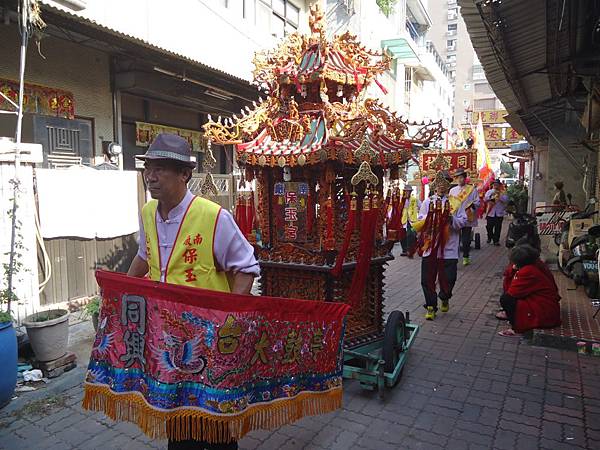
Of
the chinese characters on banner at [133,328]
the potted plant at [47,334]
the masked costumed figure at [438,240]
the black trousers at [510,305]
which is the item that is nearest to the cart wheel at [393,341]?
the masked costumed figure at [438,240]

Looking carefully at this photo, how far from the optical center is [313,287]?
440 cm

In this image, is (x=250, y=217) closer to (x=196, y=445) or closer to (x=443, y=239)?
(x=443, y=239)

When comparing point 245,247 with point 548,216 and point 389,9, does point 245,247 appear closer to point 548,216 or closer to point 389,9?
point 548,216

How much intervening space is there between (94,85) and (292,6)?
325 inches

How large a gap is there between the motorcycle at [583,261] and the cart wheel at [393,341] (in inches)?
163

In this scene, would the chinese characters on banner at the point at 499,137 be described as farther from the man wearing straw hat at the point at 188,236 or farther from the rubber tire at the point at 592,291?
the man wearing straw hat at the point at 188,236

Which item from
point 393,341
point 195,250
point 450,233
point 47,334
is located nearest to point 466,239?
point 450,233

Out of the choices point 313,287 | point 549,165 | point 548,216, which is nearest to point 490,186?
point 549,165

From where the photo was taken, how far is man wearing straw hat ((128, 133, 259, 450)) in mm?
2213

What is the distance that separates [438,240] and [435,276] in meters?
0.59

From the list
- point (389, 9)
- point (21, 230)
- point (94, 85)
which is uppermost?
point (389, 9)

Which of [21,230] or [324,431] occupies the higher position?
[21,230]

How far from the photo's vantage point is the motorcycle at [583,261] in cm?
679

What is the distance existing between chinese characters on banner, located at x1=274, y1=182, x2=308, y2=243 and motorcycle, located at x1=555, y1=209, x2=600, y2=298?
5.14 meters
